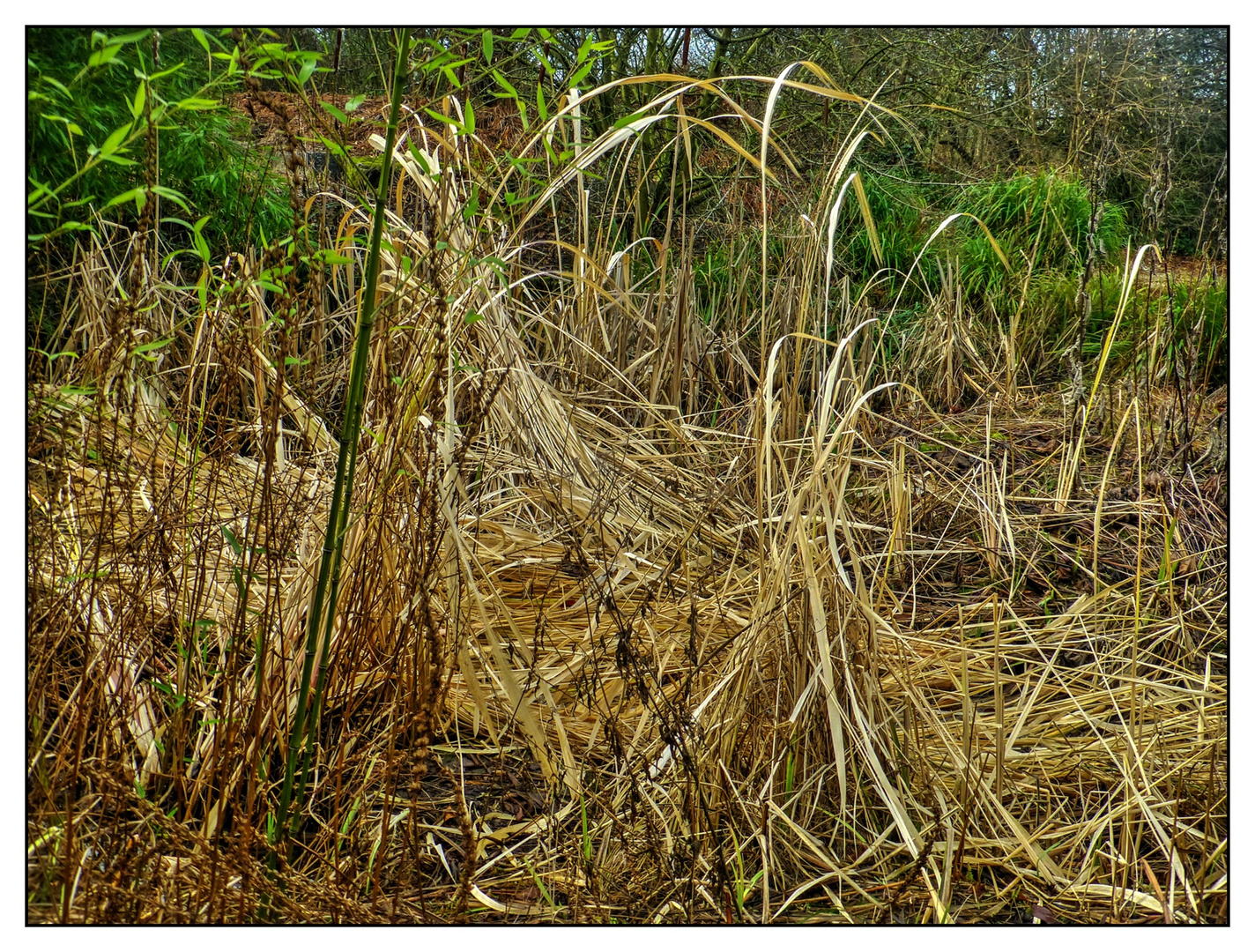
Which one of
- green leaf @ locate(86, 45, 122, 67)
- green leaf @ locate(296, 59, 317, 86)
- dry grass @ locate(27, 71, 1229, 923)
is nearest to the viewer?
green leaf @ locate(86, 45, 122, 67)

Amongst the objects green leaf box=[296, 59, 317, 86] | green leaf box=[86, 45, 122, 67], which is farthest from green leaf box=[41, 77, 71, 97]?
green leaf box=[296, 59, 317, 86]

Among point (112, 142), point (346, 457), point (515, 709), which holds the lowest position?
point (515, 709)

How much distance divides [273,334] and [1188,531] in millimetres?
1914

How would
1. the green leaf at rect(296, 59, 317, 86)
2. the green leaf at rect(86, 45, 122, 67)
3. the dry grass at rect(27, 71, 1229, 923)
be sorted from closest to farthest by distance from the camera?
the green leaf at rect(86, 45, 122, 67), the green leaf at rect(296, 59, 317, 86), the dry grass at rect(27, 71, 1229, 923)

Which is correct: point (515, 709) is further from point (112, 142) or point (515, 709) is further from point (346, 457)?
point (112, 142)

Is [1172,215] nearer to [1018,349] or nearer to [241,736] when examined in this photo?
[1018,349]

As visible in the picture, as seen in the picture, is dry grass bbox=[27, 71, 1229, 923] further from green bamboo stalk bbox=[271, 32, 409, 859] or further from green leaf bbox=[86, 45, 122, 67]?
green leaf bbox=[86, 45, 122, 67]

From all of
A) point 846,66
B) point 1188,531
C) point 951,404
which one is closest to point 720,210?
point 846,66

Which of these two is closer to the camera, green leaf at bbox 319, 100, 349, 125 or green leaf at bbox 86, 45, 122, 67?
green leaf at bbox 86, 45, 122, 67

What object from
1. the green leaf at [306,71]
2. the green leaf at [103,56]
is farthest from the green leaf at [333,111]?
the green leaf at [103,56]

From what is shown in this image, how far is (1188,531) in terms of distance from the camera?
186 cm

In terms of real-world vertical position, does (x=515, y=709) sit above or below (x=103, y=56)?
below

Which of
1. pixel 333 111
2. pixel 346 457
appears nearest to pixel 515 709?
pixel 346 457

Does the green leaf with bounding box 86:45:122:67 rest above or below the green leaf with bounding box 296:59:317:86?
below
